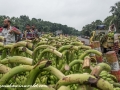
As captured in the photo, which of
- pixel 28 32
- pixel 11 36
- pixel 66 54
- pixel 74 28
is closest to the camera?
pixel 66 54

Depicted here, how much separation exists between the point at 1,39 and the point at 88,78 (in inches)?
71.5

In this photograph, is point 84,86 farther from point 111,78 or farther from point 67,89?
point 111,78

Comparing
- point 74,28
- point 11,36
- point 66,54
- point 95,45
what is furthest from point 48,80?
point 74,28

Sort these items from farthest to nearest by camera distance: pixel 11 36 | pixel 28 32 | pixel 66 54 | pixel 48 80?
pixel 28 32 < pixel 11 36 < pixel 66 54 < pixel 48 80

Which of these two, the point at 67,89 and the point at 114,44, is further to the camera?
the point at 114,44

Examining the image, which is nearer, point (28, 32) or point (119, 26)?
point (28, 32)

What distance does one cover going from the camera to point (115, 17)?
139 feet

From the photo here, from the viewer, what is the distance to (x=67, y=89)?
2.35 ft

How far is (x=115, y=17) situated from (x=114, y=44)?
32.8 metres

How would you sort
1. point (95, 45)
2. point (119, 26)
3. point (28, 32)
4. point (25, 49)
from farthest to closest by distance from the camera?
1. point (119, 26)
2. point (28, 32)
3. point (95, 45)
4. point (25, 49)

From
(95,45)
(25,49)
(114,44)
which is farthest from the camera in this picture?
(114,44)

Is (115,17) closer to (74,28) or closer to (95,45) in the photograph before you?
(95,45)

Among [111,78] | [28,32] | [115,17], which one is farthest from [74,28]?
[111,78]

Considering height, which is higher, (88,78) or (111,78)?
(88,78)
